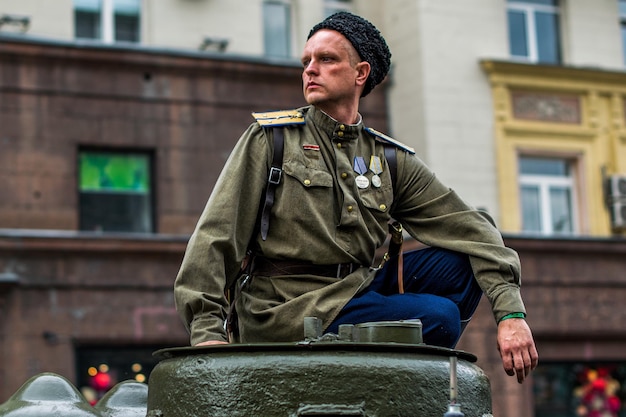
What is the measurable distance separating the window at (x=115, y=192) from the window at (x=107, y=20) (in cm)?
154

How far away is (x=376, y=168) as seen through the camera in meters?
5.04

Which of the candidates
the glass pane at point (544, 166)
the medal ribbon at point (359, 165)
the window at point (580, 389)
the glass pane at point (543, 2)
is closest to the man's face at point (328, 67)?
the medal ribbon at point (359, 165)

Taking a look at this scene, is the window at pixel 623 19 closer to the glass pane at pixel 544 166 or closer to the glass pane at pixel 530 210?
the glass pane at pixel 544 166

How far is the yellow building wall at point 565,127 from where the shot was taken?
2052 cm

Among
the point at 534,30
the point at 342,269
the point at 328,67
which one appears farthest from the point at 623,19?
the point at 342,269

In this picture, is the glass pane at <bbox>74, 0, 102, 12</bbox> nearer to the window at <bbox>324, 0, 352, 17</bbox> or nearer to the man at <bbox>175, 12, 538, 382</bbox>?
the window at <bbox>324, 0, 352, 17</bbox>

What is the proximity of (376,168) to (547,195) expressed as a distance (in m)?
16.2

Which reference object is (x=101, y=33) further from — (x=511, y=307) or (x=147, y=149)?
(x=511, y=307)

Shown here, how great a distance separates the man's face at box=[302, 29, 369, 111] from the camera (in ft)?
A: 16.0

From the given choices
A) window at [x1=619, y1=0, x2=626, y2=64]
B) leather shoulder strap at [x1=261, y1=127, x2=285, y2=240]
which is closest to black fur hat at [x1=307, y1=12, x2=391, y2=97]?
leather shoulder strap at [x1=261, y1=127, x2=285, y2=240]

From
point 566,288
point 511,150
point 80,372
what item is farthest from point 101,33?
point 566,288

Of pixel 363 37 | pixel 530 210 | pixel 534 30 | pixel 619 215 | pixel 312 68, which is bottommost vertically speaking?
pixel 312 68

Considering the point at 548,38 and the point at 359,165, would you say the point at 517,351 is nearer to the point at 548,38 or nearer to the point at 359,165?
the point at 359,165

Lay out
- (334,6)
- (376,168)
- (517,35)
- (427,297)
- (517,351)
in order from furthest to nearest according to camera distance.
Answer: (517,35) < (334,6) < (376,168) < (427,297) < (517,351)
